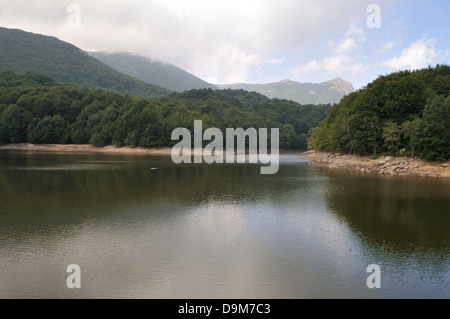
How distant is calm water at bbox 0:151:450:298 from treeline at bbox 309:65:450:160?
1724 cm

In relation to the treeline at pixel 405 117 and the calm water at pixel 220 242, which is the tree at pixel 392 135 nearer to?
the treeline at pixel 405 117

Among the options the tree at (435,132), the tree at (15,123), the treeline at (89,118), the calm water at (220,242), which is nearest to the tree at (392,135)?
the tree at (435,132)

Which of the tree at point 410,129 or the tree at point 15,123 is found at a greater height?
the tree at point 15,123

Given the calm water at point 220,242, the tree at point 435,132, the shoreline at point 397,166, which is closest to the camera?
the calm water at point 220,242

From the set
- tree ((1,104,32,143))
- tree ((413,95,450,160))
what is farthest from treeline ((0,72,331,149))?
tree ((413,95,450,160))

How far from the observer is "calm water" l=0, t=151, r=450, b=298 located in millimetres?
11328

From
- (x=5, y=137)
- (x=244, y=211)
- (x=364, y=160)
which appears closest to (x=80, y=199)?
(x=244, y=211)

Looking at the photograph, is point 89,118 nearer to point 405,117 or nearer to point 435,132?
point 405,117

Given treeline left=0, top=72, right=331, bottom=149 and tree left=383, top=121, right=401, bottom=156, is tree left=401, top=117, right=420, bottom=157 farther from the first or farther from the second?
treeline left=0, top=72, right=331, bottom=149

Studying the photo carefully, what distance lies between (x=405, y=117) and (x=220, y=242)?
49661mm

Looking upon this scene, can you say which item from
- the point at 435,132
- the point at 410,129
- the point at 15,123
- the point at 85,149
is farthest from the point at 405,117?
the point at 15,123

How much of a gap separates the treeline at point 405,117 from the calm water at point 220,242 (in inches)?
679

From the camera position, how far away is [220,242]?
16.1 metres

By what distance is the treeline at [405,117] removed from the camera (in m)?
44.1
